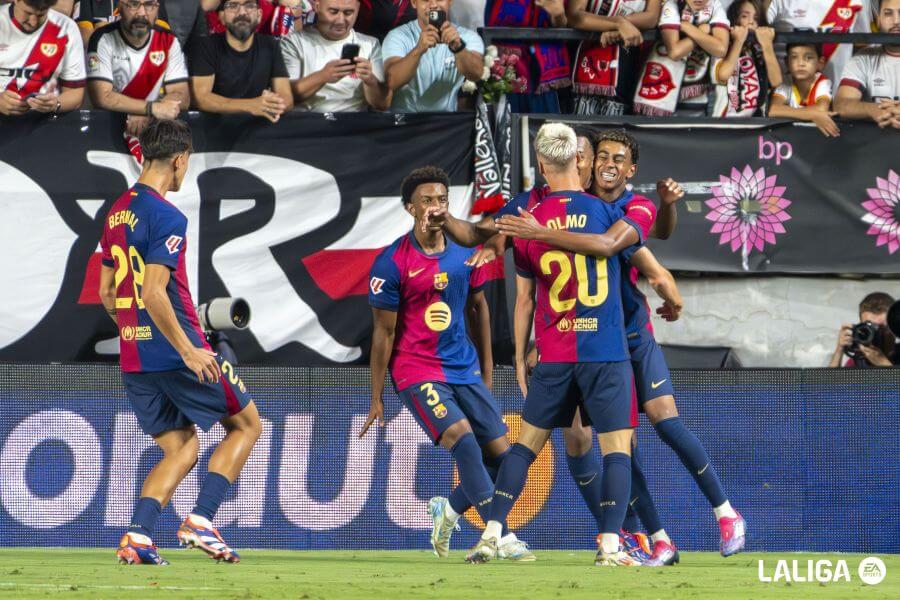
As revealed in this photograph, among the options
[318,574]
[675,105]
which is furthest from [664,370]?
[675,105]

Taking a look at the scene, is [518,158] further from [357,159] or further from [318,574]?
[318,574]

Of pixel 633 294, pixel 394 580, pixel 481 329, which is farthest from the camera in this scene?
pixel 481 329

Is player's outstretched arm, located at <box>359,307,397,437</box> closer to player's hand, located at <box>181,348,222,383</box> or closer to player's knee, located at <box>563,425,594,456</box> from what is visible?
player's knee, located at <box>563,425,594,456</box>

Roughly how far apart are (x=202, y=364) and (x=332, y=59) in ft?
15.0

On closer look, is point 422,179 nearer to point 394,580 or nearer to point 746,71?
point 394,580

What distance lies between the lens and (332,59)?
10891 millimetres

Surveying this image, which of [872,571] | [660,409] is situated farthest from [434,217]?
[872,571]

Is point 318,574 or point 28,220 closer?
point 318,574

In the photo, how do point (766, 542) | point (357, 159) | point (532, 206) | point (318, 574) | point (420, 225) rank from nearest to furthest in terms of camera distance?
1. point (318, 574)
2. point (532, 206)
3. point (420, 225)
4. point (766, 542)
5. point (357, 159)

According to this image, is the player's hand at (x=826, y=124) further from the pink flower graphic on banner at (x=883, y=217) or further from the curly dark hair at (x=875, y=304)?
the curly dark hair at (x=875, y=304)

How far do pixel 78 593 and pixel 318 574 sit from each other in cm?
156

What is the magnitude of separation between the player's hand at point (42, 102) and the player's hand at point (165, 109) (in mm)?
720

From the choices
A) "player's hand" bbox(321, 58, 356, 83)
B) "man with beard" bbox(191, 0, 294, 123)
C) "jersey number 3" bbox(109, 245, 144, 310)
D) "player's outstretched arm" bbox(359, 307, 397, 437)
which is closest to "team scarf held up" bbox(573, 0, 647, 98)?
"player's hand" bbox(321, 58, 356, 83)

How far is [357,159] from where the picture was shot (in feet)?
34.9
